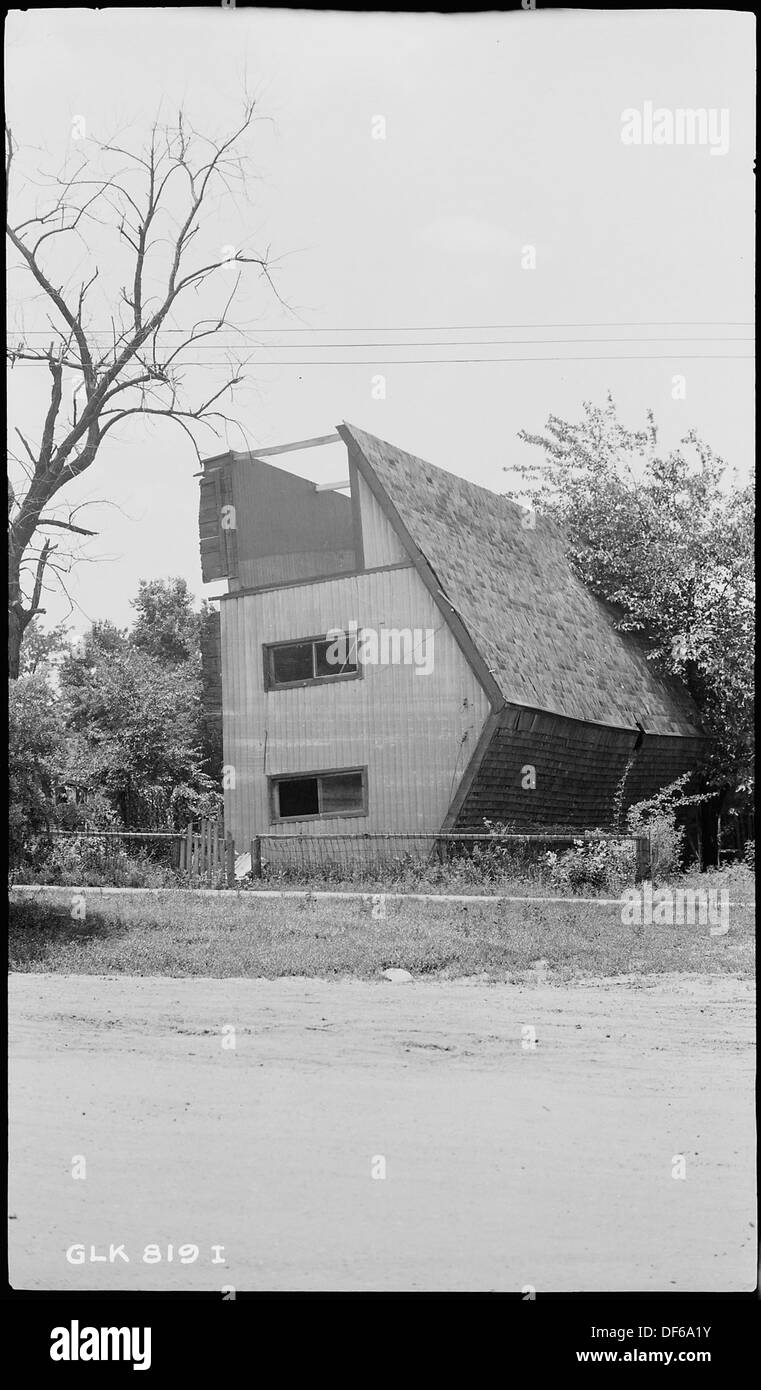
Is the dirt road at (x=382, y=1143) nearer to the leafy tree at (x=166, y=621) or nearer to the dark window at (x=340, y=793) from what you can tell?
the dark window at (x=340, y=793)

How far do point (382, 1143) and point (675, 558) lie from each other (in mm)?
15580

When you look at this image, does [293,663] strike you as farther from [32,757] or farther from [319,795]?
[32,757]

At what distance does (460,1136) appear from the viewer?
6168mm

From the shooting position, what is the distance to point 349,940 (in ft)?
38.9

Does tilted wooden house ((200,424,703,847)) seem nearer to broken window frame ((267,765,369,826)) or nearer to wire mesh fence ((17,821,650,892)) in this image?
broken window frame ((267,765,369,826))

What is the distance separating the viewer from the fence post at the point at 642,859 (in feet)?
49.7

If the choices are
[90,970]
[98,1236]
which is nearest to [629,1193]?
[98,1236]

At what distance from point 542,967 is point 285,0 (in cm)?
840

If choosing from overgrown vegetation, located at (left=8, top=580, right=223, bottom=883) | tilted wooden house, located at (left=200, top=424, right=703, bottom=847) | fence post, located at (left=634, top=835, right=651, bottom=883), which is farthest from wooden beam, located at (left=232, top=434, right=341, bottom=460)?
fence post, located at (left=634, top=835, right=651, bottom=883)

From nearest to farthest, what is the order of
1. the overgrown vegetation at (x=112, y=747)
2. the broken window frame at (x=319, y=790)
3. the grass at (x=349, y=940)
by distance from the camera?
1. the grass at (x=349, y=940)
2. the overgrown vegetation at (x=112, y=747)
3. the broken window frame at (x=319, y=790)

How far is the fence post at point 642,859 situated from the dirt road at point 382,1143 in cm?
541

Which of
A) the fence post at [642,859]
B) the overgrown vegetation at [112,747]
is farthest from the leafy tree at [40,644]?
the fence post at [642,859]
